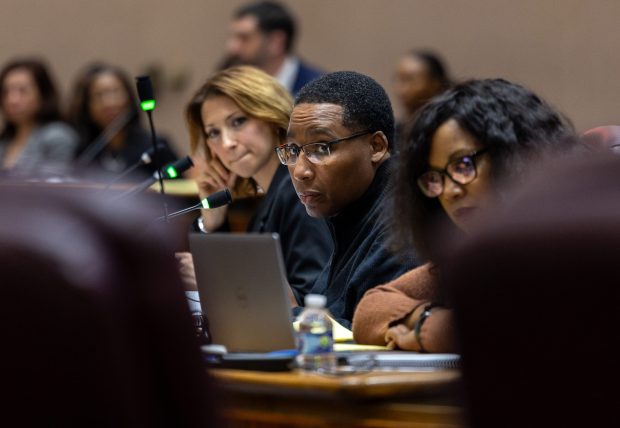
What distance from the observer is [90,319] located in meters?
1.35

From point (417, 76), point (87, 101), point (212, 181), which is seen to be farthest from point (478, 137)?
point (87, 101)

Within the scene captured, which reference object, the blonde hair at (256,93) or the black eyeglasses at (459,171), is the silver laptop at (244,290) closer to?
the black eyeglasses at (459,171)

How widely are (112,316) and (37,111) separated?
6.67 m

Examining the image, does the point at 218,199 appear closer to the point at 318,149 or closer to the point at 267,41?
the point at 318,149

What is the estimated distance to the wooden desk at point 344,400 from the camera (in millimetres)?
2002

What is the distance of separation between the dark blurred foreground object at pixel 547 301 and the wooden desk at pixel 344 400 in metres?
0.73

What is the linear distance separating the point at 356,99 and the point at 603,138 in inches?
26.9

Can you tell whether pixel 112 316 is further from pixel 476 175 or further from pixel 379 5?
pixel 379 5

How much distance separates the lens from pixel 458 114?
293 centimetres

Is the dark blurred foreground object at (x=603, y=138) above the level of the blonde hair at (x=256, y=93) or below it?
below

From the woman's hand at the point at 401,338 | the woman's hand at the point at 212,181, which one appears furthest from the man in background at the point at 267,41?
the woman's hand at the point at 401,338

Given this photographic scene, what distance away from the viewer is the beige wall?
22.6 feet

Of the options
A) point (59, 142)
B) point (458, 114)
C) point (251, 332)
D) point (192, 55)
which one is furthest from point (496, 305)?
point (192, 55)

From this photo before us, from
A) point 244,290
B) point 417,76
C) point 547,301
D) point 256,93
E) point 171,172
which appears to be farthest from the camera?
point 417,76
